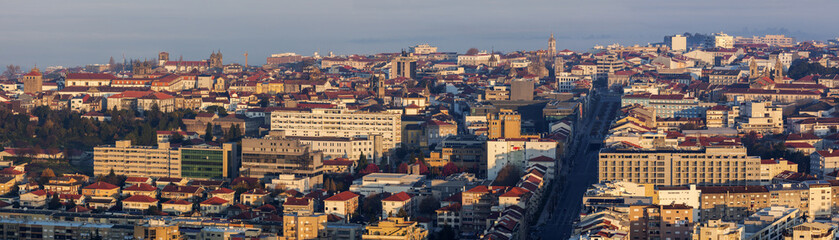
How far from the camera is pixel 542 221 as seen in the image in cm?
3509

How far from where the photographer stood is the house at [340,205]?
35.0m

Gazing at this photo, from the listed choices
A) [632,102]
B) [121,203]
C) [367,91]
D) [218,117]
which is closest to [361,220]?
[121,203]

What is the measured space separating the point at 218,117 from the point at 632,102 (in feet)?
44.0

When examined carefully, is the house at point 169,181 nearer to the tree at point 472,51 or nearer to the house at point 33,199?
the house at point 33,199

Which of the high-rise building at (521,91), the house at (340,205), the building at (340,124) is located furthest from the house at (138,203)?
the high-rise building at (521,91)

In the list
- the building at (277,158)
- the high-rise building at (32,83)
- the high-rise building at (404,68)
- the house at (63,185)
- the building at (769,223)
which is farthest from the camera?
the high-rise building at (404,68)

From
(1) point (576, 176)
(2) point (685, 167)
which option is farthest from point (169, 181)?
(2) point (685, 167)

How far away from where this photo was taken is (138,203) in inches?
1453

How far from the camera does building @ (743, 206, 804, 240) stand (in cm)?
3009

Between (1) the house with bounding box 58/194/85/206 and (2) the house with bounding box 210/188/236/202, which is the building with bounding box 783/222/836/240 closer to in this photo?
(2) the house with bounding box 210/188/236/202

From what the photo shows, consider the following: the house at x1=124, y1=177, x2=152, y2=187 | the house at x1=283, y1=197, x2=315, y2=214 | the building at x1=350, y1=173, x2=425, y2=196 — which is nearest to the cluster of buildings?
the building at x1=350, y1=173, x2=425, y2=196

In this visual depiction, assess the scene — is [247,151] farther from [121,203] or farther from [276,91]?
[276,91]

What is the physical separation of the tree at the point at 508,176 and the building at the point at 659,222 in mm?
7251

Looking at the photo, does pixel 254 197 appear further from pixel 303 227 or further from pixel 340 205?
pixel 303 227
